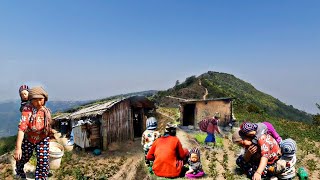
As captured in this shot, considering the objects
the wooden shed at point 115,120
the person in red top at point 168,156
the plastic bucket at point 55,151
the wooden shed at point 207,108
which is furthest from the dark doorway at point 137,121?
the person in red top at point 168,156

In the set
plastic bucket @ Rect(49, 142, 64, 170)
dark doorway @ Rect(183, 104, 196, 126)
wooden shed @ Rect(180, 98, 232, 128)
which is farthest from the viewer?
dark doorway @ Rect(183, 104, 196, 126)

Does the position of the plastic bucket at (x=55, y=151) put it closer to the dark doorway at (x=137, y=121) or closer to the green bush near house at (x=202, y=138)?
the green bush near house at (x=202, y=138)

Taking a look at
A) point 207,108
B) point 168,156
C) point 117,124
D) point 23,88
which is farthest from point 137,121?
point 23,88

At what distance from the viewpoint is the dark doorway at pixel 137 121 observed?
22.8 meters

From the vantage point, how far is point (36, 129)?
5.32 m

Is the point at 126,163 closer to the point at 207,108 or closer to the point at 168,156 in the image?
the point at 207,108

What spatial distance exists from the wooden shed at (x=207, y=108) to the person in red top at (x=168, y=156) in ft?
48.4

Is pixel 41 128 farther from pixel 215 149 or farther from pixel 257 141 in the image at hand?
pixel 215 149

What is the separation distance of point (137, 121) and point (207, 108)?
571 cm

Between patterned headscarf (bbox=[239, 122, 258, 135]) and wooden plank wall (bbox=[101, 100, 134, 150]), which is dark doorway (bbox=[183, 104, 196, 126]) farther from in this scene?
patterned headscarf (bbox=[239, 122, 258, 135])

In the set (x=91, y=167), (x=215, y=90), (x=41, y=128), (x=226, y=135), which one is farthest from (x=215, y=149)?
(x=215, y=90)

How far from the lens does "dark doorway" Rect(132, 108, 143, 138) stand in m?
22.8

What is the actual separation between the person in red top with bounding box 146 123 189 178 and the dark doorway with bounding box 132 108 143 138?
51.8 ft

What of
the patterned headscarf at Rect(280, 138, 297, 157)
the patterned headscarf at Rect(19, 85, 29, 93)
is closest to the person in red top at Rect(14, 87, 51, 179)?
the patterned headscarf at Rect(19, 85, 29, 93)
